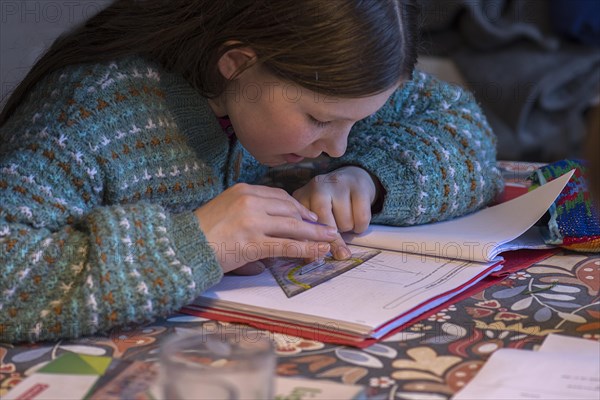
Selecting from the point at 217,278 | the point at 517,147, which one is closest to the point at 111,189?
the point at 217,278

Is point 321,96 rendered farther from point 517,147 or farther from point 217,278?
point 517,147

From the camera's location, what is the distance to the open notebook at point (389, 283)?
78cm

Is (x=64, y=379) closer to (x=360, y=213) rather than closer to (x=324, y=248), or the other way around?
(x=324, y=248)

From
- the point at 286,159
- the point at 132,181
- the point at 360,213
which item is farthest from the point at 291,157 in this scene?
the point at 132,181

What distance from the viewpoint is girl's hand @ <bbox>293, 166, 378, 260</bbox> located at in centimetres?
101

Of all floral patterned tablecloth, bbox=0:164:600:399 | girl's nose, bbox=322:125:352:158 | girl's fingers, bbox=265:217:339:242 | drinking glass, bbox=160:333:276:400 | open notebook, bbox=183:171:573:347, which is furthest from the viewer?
girl's nose, bbox=322:125:352:158

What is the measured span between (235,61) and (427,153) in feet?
0.98

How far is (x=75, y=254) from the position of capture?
793 millimetres

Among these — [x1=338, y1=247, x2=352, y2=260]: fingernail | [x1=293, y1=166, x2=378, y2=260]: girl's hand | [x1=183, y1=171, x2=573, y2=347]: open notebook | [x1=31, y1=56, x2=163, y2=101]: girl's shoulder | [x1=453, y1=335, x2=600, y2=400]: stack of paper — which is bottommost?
[x1=453, y1=335, x2=600, y2=400]: stack of paper

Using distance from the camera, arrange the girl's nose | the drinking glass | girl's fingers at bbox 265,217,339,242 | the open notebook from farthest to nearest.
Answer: the girl's nose → girl's fingers at bbox 265,217,339,242 → the open notebook → the drinking glass

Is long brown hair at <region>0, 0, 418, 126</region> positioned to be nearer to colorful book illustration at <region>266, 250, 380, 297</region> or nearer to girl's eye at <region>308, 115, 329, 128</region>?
girl's eye at <region>308, 115, 329, 128</region>

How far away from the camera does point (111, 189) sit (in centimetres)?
91

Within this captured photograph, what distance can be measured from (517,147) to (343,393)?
6.89ft

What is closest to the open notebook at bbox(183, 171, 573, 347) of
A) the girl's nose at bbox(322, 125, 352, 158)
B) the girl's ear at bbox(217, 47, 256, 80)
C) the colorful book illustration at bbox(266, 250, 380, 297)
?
the colorful book illustration at bbox(266, 250, 380, 297)
